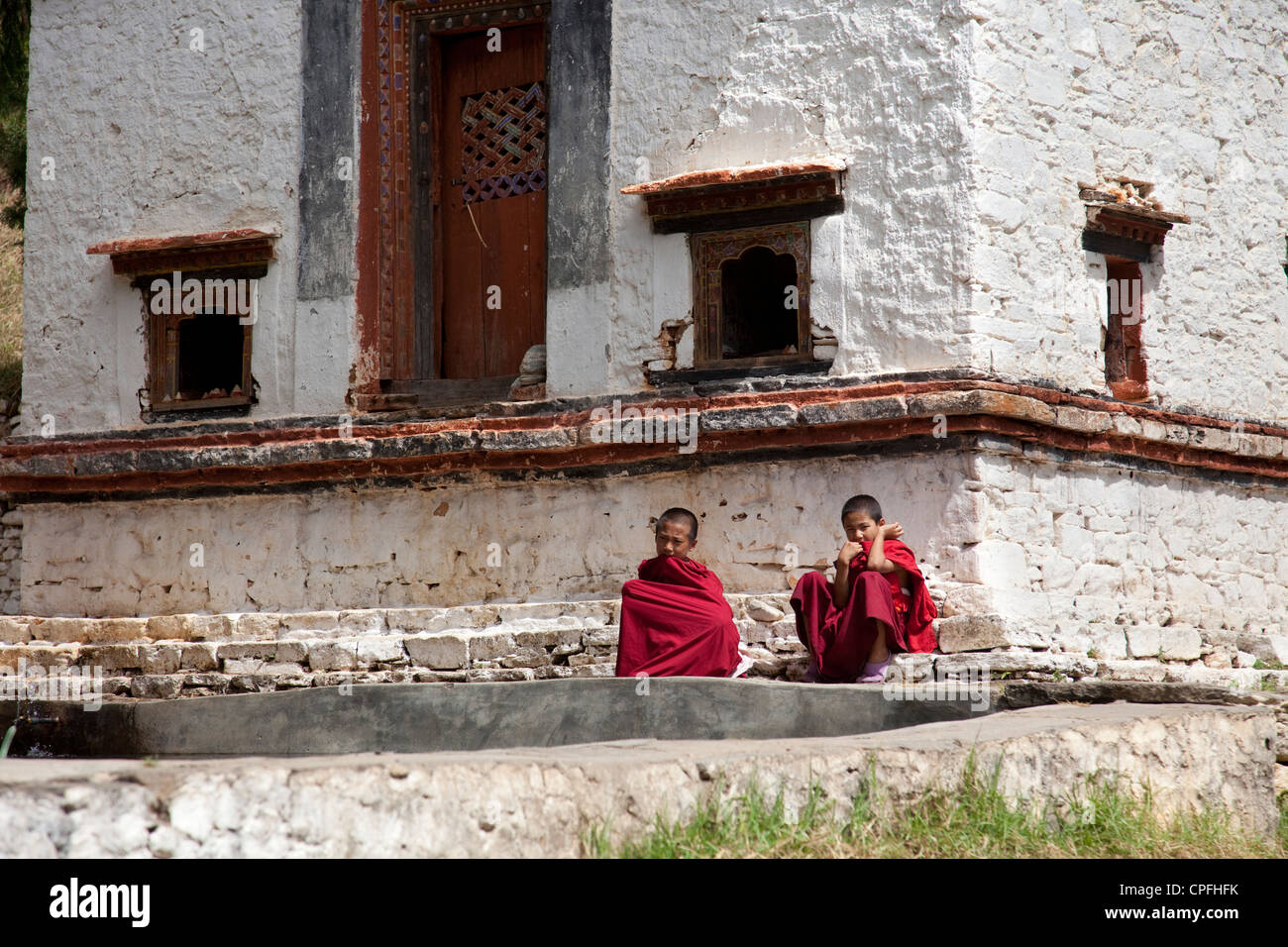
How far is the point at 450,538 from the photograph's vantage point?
8922mm

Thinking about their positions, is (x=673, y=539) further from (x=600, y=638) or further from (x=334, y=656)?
(x=334, y=656)

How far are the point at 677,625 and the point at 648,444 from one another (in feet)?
3.91

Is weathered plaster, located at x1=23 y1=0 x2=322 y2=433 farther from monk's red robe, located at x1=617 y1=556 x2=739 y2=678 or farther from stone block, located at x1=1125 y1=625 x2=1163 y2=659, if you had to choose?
stone block, located at x1=1125 y1=625 x2=1163 y2=659

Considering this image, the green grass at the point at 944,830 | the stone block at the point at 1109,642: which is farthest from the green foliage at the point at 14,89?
the green grass at the point at 944,830

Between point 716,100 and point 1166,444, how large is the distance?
3.13 meters

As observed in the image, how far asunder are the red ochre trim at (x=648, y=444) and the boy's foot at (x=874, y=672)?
1190mm

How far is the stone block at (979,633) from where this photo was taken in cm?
750

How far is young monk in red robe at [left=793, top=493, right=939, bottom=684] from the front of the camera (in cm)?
734

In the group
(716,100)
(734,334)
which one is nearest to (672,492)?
(734,334)

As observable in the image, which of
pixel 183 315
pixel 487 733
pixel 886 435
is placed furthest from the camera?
pixel 183 315

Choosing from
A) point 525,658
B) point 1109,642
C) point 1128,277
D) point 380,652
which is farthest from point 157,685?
point 1128,277

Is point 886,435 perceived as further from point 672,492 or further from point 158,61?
point 158,61

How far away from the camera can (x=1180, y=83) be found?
911 centimetres

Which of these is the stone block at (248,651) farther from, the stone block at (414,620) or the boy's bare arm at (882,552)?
the boy's bare arm at (882,552)
